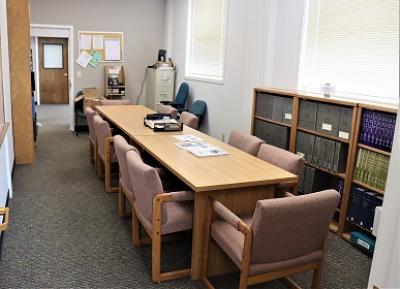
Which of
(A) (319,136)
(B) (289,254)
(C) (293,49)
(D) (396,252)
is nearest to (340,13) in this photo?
(C) (293,49)

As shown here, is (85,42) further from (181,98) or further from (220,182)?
(220,182)

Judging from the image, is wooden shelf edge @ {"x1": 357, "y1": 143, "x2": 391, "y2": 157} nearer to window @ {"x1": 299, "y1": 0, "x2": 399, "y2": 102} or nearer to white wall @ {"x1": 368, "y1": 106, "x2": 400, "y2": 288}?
window @ {"x1": 299, "y1": 0, "x2": 399, "y2": 102}

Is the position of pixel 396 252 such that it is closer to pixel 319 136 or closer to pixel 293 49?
pixel 319 136

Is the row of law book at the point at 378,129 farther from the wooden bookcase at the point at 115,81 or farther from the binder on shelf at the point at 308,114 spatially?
the wooden bookcase at the point at 115,81

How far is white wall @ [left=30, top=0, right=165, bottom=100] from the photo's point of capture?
739cm

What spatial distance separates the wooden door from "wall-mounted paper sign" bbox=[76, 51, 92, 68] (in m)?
3.96

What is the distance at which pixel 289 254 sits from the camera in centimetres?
219

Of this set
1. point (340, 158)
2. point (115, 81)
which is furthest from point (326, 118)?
point (115, 81)


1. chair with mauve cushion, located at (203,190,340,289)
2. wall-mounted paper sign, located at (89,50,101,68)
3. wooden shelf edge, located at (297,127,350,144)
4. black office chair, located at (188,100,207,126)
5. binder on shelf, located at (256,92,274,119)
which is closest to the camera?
chair with mauve cushion, located at (203,190,340,289)

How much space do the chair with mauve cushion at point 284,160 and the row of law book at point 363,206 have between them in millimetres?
652

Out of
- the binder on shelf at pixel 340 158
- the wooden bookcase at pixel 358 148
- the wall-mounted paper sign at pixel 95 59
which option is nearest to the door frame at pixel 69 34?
the wall-mounted paper sign at pixel 95 59

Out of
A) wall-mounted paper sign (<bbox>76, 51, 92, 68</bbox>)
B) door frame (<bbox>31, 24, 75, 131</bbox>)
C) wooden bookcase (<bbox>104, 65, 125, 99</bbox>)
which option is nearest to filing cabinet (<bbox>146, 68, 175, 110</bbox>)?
wooden bookcase (<bbox>104, 65, 125, 99</bbox>)

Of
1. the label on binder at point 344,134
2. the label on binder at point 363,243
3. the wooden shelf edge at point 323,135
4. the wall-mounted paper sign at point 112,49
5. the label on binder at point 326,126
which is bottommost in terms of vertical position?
the label on binder at point 363,243

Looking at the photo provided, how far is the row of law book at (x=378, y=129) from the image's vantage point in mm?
3049
